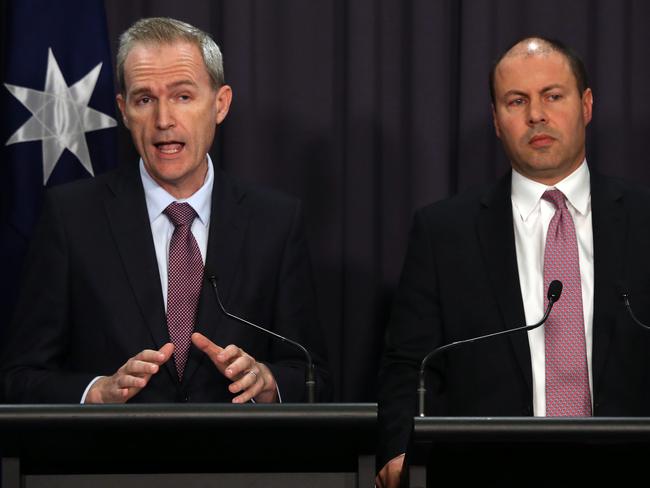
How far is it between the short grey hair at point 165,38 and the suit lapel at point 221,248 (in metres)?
0.31

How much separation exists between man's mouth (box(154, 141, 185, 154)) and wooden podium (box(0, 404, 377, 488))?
125cm

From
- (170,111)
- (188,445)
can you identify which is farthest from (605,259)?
(188,445)

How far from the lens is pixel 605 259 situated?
3.09 meters

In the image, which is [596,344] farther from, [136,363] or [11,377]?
[11,377]

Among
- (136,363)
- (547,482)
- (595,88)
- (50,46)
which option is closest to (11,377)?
(136,363)

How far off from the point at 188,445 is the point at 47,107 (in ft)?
6.05

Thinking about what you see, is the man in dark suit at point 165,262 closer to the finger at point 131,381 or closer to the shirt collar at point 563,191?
the finger at point 131,381

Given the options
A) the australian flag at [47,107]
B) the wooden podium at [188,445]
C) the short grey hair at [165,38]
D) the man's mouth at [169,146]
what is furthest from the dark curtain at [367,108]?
the wooden podium at [188,445]

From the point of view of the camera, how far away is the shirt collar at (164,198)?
313 centimetres

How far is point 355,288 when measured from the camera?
3.80 meters

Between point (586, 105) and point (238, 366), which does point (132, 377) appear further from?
point (586, 105)

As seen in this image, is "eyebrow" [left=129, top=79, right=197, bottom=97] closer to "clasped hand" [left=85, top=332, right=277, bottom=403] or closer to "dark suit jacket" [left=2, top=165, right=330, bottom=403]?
"dark suit jacket" [left=2, top=165, right=330, bottom=403]

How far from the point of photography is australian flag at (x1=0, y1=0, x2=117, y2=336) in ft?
11.6

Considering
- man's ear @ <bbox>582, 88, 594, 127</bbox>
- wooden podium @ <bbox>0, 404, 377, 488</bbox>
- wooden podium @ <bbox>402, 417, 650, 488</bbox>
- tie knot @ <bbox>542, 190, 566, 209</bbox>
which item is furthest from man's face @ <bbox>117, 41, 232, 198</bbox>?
wooden podium @ <bbox>402, 417, 650, 488</bbox>
